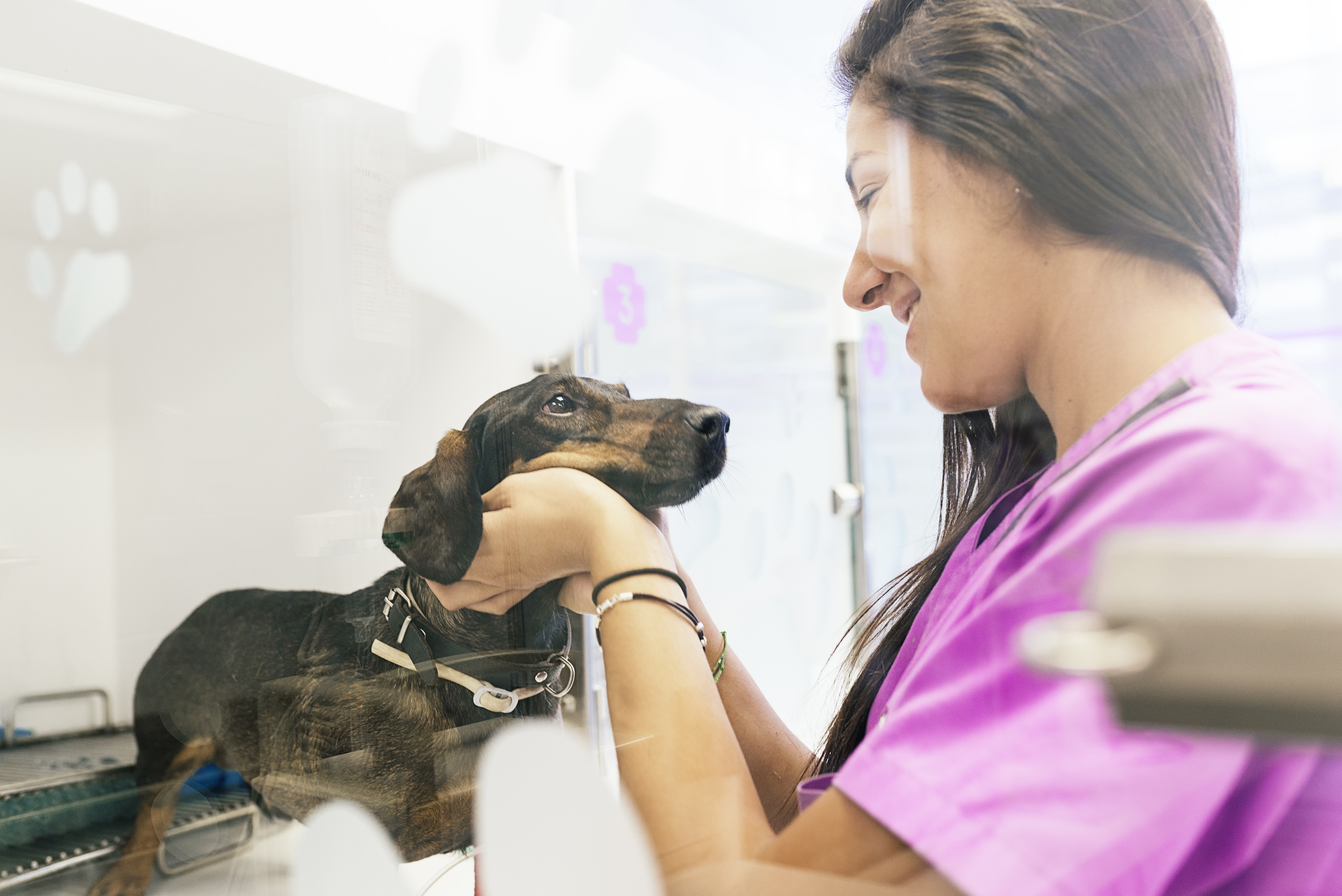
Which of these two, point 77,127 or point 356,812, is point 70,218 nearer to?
point 77,127

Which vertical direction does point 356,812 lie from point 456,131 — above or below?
below

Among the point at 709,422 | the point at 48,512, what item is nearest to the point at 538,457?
the point at 709,422

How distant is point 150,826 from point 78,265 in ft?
1.46

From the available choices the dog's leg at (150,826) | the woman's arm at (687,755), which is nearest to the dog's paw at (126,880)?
the dog's leg at (150,826)

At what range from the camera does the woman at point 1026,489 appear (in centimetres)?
38

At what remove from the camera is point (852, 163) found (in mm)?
579

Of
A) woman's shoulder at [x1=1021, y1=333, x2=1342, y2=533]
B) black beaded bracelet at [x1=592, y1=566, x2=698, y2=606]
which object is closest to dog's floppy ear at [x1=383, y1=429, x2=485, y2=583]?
black beaded bracelet at [x1=592, y1=566, x2=698, y2=606]

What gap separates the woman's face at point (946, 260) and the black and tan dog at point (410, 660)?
184 mm

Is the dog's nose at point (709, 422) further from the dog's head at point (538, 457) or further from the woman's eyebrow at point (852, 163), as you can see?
the woman's eyebrow at point (852, 163)

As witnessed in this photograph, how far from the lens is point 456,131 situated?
2.23ft

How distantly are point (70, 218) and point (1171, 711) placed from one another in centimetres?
80

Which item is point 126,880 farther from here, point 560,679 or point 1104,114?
point 1104,114

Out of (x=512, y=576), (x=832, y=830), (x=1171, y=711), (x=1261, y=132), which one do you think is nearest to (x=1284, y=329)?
(x=1261, y=132)

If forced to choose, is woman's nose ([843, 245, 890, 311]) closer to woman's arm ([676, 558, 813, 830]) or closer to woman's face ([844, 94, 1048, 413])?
woman's face ([844, 94, 1048, 413])
